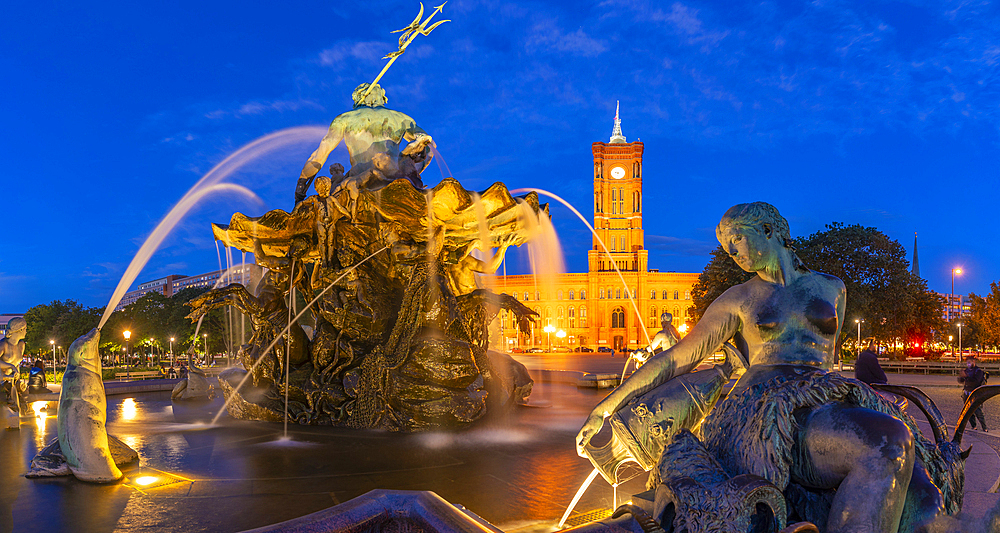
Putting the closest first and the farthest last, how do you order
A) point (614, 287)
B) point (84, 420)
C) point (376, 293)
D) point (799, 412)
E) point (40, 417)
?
point (799, 412) < point (84, 420) < point (376, 293) < point (40, 417) < point (614, 287)

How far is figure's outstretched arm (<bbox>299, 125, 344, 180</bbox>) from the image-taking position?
1052cm

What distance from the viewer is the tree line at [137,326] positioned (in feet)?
151

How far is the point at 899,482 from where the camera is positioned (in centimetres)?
202

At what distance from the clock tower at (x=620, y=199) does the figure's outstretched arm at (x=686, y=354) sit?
104 meters

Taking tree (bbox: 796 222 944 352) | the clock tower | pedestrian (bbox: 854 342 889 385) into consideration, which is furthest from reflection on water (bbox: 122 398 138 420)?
the clock tower

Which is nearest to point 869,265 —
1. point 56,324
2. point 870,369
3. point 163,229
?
point 870,369

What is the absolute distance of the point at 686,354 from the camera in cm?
272

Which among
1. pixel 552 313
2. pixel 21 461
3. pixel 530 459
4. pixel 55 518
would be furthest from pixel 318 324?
pixel 552 313

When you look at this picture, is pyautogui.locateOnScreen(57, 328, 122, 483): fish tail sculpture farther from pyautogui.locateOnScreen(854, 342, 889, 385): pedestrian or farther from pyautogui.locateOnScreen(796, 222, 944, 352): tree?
pyautogui.locateOnScreen(796, 222, 944, 352): tree

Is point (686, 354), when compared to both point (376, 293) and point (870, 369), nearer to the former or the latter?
point (376, 293)

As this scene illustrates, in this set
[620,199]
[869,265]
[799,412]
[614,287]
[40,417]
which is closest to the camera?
[799,412]

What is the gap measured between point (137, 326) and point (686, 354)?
172 ft

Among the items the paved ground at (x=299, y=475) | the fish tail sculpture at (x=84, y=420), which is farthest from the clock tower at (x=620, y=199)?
the fish tail sculpture at (x=84, y=420)

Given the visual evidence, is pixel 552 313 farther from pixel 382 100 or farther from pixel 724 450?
pixel 724 450
